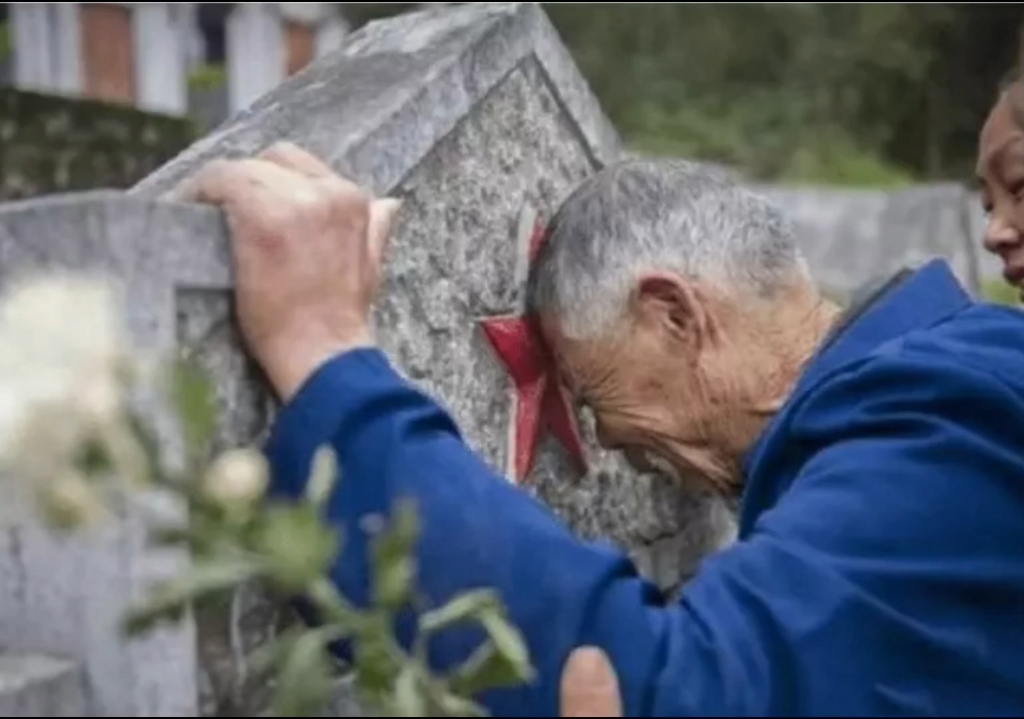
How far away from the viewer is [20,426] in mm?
925

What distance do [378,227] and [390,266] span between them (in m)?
0.31

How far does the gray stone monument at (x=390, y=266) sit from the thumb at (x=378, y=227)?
120mm

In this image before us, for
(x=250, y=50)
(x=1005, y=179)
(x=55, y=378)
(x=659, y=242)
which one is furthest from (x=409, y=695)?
(x=250, y=50)

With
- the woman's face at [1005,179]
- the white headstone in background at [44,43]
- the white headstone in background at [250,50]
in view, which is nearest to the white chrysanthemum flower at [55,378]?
the woman's face at [1005,179]

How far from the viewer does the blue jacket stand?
129 centimetres

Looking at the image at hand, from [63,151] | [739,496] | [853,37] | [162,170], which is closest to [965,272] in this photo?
[63,151]

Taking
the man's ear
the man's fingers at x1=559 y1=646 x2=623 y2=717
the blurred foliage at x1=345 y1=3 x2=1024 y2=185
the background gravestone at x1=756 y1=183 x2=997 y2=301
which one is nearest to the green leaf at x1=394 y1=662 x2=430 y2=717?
the man's fingers at x1=559 y1=646 x2=623 y2=717

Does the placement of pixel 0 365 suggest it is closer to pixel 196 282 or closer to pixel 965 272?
pixel 196 282

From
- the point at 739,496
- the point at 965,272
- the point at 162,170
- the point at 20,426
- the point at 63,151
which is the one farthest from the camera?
the point at 965,272

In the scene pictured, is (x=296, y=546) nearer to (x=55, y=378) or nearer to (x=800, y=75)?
(x=55, y=378)

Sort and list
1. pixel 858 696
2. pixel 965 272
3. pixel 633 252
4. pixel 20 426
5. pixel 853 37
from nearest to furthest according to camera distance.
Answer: pixel 20 426 → pixel 858 696 → pixel 633 252 → pixel 965 272 → pixel 853 37

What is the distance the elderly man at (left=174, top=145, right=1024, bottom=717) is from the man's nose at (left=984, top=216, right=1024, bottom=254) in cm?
17

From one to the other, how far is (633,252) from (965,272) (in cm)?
392

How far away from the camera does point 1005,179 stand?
1.77m
